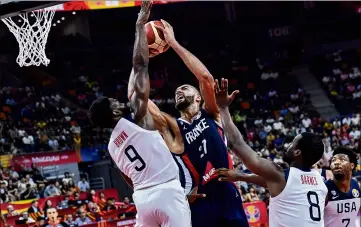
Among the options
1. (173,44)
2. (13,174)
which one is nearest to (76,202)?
(13,174)

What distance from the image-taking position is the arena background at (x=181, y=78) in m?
19.8

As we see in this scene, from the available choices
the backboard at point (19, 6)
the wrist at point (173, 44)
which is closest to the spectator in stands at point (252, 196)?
the backboard at point (19, 6)

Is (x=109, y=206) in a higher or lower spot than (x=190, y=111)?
lower

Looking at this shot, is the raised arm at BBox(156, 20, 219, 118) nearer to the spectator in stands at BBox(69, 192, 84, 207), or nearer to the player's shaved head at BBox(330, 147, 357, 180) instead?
the player's shaved head at BBox(330, 147, 357, 180)

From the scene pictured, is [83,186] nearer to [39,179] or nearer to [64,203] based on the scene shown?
[39,179]

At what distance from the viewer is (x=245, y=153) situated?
4.57m

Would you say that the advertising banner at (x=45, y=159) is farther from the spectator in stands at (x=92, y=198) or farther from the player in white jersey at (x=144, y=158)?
the player in white jersey at (x=144, y=158)

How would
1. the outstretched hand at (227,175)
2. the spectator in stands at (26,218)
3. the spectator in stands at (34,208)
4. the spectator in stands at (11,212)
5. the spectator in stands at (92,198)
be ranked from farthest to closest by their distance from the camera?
the spectator in stands at (92,198) → the spectator in stands at (34,208) → the spectator in stands at (11,212) → the spectator in stands at (26,218) → the outstretched hand at (227,175)

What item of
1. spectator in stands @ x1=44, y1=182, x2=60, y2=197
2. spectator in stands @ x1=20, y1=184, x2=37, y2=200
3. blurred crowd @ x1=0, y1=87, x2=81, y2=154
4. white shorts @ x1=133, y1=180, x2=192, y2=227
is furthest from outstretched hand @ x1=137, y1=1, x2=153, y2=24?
blurred crowd @ x1=0, y1=87, x2=81, y2=154

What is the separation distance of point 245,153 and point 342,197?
2.61 metres

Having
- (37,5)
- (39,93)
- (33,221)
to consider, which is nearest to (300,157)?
(37,5)

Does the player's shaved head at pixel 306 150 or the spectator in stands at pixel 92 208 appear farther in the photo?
the spectator in stands at pixel 92 208

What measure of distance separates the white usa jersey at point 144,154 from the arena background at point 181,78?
965cm

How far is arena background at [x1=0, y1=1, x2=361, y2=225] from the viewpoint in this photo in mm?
19750
